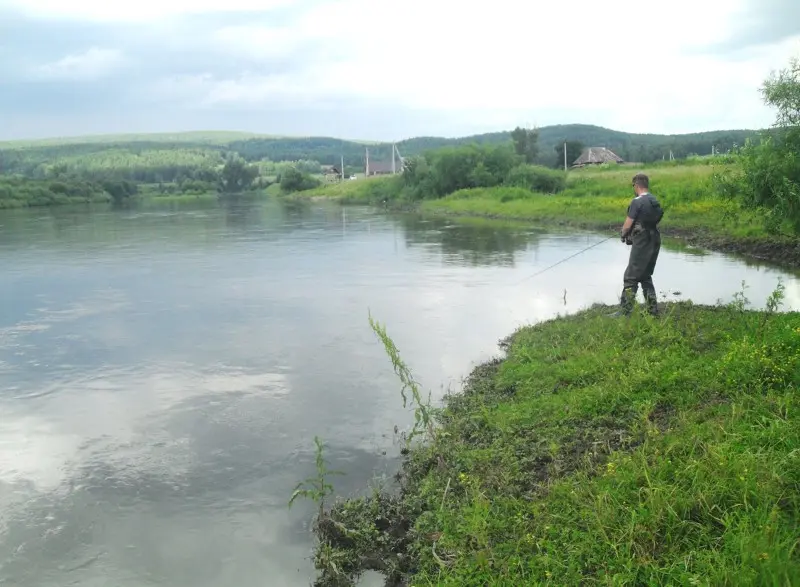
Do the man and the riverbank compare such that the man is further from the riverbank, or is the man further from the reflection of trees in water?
the reflection of trees in water

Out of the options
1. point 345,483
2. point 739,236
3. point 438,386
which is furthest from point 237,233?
point 345,483

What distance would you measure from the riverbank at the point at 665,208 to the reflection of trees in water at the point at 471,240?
3.11 metres

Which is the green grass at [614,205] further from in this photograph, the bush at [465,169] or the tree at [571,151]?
the tree at [571,151]

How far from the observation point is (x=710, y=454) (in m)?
4.97

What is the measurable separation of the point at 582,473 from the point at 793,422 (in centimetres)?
165

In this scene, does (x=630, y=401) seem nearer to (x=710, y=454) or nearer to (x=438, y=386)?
(x=710, y=454)

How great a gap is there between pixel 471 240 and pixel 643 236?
17887 mm

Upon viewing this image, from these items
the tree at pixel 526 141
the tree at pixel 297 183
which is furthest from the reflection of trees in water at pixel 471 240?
the tree at pixel 297 183

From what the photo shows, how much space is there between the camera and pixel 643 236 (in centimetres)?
941

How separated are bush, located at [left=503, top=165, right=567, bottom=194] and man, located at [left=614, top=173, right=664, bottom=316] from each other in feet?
113

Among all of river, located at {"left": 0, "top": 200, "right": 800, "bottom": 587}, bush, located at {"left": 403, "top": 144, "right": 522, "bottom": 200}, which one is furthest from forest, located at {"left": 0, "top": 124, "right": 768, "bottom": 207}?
river, located at {"left": 0, "top": 200, "right": 800, "bottom": 587}

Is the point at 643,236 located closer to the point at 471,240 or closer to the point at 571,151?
the point at 471,240

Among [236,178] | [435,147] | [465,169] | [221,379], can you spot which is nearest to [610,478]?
[221,379]

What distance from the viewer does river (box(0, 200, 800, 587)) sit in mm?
5766
